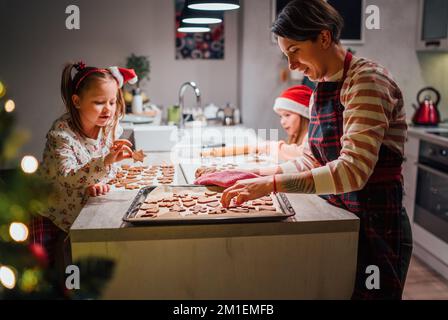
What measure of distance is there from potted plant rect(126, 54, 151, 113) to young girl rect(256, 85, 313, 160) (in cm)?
111

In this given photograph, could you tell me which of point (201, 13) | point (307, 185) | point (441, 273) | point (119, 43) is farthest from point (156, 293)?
point (441, 273)

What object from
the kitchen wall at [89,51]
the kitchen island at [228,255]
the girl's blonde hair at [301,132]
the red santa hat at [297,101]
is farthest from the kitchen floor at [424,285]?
the kitchen wall at [89,51]

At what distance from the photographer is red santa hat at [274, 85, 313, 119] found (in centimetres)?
204

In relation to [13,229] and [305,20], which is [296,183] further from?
[13,229]

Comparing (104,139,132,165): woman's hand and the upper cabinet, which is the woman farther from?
the upper cabinet

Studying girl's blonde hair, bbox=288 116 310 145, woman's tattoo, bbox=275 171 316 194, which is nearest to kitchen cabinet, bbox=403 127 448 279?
girl's blonde hair, bbox=288 116 310 145

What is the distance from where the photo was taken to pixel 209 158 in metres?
1.99

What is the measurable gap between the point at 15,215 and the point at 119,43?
1816 millimetres

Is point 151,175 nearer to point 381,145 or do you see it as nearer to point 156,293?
point 156,293

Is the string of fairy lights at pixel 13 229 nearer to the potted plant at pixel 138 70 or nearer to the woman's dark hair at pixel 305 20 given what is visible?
the woman's dark hair at pixel 305 20

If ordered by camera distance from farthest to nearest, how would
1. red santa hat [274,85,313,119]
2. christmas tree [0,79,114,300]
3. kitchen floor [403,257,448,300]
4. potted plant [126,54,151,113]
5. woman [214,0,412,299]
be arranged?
potted plant [126,54,151,113]
kitchen floor [403,257,448,300]
red santa hat [274,85,313,119]
woman [214,0,412,299]
christmas tree [0,79,114,300]

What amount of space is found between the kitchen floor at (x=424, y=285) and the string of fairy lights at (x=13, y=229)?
89.6 inches

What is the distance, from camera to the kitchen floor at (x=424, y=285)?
2438mm

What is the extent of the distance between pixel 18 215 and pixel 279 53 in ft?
10.7
